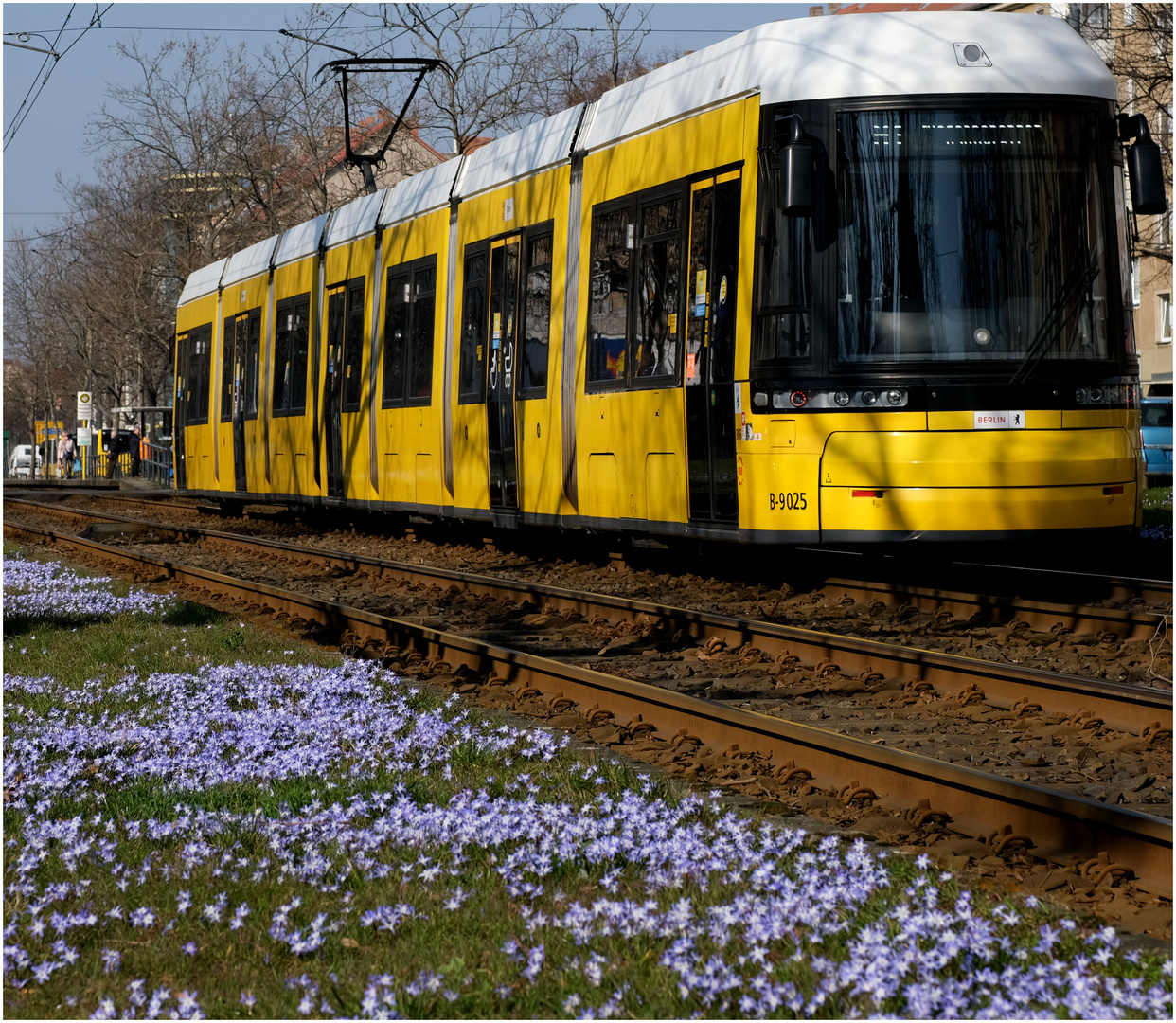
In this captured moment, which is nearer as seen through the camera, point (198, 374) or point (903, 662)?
point (903, 662)

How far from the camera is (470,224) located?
15.4 m

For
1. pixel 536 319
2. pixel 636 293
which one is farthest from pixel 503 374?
pixel 636 293

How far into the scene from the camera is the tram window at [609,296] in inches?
480

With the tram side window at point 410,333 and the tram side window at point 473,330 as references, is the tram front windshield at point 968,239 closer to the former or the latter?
the tram side window at point 473,330

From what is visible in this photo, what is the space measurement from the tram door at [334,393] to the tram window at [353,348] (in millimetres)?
141

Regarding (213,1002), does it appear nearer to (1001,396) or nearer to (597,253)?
(1001,396)

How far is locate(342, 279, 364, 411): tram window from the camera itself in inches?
733

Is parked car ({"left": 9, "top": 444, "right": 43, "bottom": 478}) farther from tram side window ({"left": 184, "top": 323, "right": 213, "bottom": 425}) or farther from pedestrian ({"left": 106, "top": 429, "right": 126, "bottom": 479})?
tram side window ({"left": 184, "top": 323, "right": 213, "bottom": 425})

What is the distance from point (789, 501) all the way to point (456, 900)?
19.5ft

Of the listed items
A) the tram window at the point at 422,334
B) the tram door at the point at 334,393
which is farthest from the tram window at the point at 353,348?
the tram window at the point at 422,334

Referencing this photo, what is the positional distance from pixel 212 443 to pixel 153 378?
117 feet

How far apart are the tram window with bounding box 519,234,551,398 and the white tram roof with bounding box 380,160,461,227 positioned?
2386 millimetres

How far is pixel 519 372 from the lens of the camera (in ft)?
46.3

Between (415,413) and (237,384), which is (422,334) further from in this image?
(237,384)
